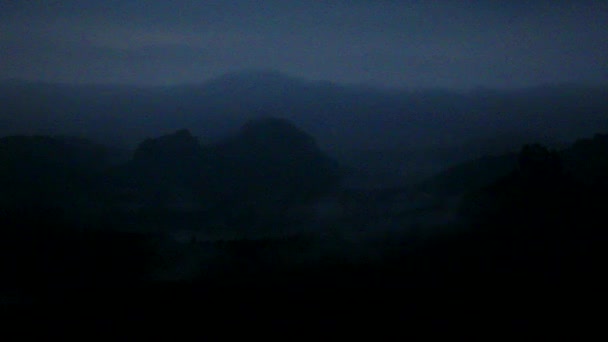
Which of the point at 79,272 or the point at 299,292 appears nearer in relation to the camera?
the point at 299,292

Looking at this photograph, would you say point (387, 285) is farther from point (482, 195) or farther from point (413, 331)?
point (482, 195)

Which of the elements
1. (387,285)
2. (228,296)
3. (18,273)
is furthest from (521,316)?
(18,273)

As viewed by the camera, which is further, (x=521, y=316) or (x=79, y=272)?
(x=79, y=272)

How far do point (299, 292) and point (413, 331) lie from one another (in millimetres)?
29436

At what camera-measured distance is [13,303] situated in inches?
5039

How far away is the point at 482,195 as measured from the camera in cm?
17138

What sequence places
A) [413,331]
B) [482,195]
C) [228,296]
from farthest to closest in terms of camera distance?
[482,195] → [228,296] → [413,331]

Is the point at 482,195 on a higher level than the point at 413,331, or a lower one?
higher

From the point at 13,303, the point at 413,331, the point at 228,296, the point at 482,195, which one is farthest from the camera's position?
the point at 482,195

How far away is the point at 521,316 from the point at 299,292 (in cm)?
4638

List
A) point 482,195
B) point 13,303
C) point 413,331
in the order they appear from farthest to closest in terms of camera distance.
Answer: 1. point 482,195
2. point 13,303
3. point 413,331

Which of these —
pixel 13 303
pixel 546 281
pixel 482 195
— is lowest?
pixel 13 303

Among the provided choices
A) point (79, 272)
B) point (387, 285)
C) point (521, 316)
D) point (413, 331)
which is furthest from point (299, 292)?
point (79, 272)

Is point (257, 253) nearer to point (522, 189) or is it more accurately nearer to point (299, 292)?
point (299, 292)
